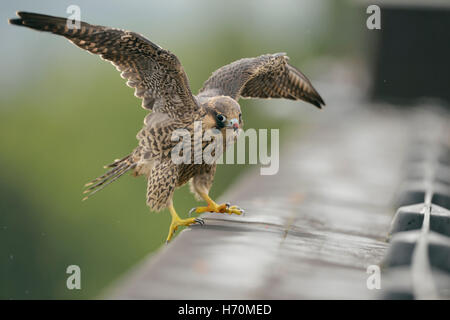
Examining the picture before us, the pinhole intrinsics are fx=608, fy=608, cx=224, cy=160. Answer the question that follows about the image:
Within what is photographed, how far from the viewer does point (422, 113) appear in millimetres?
11398

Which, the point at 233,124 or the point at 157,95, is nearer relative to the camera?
the point at 233,124

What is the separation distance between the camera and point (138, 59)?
4.52m

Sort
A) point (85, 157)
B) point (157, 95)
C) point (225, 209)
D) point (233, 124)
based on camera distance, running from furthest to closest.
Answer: point (85, 157) → point (157, 95) → point (225, 209) → point (233, 124)

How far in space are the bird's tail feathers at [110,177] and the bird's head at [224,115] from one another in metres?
0.82

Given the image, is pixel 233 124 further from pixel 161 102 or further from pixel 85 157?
pixel 85 157

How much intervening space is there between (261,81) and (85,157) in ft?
102

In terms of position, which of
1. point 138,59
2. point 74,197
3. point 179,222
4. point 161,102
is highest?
point 74,197

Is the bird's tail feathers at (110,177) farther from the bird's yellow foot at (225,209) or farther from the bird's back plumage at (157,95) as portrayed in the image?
the bird's yellow foot at (225,209)

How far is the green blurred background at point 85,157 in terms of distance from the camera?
30.8 meters

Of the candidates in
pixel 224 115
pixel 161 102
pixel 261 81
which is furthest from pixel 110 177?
pixel 261 81

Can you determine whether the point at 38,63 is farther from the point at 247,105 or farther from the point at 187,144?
the point at 187,144

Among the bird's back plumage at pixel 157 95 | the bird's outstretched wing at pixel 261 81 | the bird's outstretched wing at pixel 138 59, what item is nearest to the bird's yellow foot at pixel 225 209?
the bird's back plumage at pixel 157 95

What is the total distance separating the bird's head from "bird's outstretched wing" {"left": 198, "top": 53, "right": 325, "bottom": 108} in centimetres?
55

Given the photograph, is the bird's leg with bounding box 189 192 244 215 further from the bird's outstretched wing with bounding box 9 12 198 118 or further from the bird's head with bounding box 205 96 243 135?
the bird's outstretched wing with bounding box 9 12 198 118
